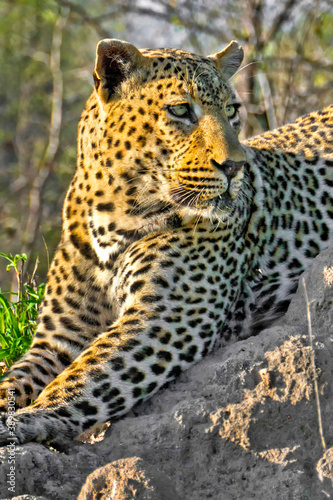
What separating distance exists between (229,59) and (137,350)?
98.5 inches

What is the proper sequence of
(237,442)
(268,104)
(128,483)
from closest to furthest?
1. (128,483)
2. (237,442)
3. (268,104)

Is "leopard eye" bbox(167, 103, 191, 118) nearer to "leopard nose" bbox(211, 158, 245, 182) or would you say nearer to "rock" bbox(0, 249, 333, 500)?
"leopard nose" bbox(211, 158, 245, 182)

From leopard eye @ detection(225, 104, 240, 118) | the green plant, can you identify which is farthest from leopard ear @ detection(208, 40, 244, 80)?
the green plant

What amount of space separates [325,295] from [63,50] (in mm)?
13684

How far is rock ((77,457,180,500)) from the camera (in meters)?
2.98

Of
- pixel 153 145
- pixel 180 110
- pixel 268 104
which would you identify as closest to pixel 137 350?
pixel 153 145

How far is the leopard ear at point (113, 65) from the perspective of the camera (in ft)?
16.0

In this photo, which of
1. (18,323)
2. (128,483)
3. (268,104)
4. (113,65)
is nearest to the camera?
(128,483)

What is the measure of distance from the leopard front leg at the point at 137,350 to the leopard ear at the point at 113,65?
3.85 feet

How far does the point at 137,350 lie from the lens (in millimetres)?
4266

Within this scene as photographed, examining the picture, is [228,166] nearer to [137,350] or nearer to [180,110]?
[180,110]

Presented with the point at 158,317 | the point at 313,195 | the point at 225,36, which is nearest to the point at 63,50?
the point at 225,36

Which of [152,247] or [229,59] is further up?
[229,59]

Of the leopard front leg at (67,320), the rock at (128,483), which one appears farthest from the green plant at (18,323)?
the rock at (128,483)
